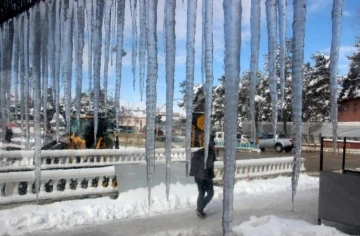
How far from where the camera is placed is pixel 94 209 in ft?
24.2

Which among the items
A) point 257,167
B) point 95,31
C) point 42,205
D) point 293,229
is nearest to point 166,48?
point 95,31

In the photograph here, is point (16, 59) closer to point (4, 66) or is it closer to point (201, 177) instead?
point (4, 66)

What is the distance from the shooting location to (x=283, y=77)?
2.01 m

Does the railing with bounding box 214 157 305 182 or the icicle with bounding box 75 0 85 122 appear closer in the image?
the icicle with bounding box 75 0 85 122

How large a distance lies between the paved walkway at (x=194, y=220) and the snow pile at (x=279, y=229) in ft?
1.89

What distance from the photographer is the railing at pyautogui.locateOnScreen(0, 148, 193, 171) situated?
1108cm

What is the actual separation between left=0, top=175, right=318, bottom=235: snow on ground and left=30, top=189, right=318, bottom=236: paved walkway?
0.24 meters

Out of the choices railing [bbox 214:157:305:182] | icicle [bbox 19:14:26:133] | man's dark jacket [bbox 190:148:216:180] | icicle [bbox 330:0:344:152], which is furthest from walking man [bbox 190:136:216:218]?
icicle [bbox 330:0:344:152]

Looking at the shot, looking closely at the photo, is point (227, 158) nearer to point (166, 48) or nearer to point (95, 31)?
point (166, 48)

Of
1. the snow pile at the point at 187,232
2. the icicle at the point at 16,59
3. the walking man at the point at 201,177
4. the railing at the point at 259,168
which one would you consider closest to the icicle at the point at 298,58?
the icicle at the point at 16,59

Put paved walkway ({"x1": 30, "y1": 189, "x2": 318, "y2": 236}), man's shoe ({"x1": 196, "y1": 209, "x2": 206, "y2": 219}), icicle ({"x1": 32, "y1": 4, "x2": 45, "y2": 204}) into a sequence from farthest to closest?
man's shoe ({"x1": 196, "y1": 209, "x2": 206, "y2": 219}) → paved walkway ({"x1": 30, "y1": 189, "x2": 318, "y2": 236}) → icicle ({"x1": 32, "y1": 4, "x2": 45, "y2": 204})

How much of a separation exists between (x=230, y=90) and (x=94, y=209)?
6.28 m

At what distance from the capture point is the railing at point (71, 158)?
11.1 m

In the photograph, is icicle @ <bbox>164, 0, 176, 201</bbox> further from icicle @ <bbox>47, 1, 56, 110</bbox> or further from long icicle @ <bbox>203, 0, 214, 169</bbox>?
icicle @ <bbox>47, 1, 56, 110</bbox>
